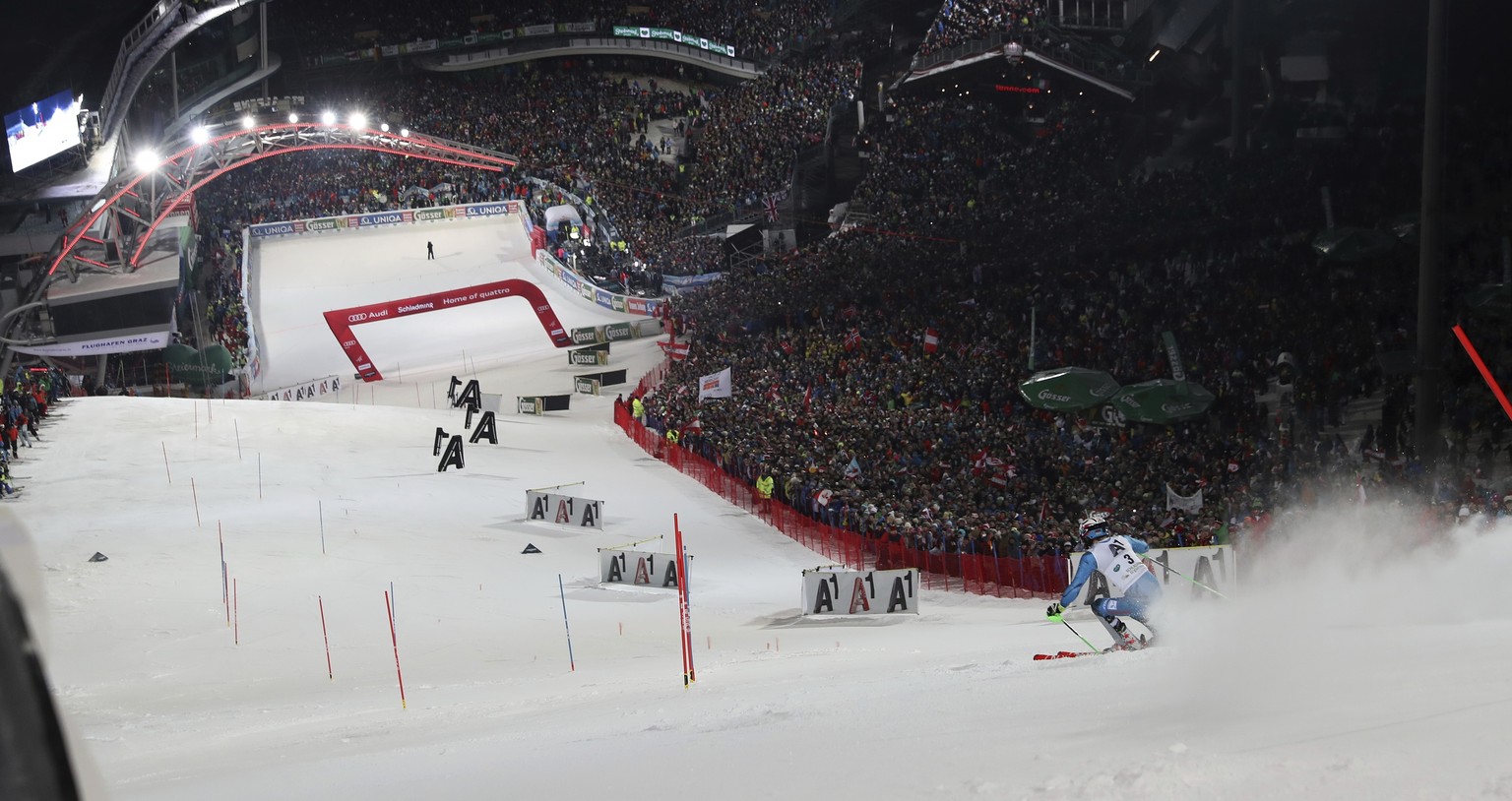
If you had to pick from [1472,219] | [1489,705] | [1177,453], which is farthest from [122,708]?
[1472,219]

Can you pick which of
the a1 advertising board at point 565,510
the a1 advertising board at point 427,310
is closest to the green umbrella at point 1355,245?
the a1 advertising board at point 565,510

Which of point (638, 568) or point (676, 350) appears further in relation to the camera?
point (676, 350)

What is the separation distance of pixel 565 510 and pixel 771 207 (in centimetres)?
2639

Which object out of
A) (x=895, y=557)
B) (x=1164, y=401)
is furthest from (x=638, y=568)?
(x=1164, y=401)

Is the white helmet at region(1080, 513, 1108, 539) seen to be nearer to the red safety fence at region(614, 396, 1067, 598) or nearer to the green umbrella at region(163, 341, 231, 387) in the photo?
the red safety fence at region(614, 396, 1067, 598)

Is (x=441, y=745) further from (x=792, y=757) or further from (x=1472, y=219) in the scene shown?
(x=1472, y=219)

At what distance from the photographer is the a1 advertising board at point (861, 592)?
17172 millimetres

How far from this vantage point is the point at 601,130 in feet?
194

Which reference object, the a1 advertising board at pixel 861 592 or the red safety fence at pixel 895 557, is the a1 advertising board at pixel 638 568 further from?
the red safety fence at pixel 895 557

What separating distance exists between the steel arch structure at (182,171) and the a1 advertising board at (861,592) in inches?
1111

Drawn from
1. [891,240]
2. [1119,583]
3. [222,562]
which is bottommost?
[222,562]

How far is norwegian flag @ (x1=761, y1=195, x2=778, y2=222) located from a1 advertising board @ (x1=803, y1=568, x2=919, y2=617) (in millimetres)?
32389

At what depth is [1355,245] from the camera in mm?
22766

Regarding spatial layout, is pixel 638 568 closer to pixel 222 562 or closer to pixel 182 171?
pixel 222 562
